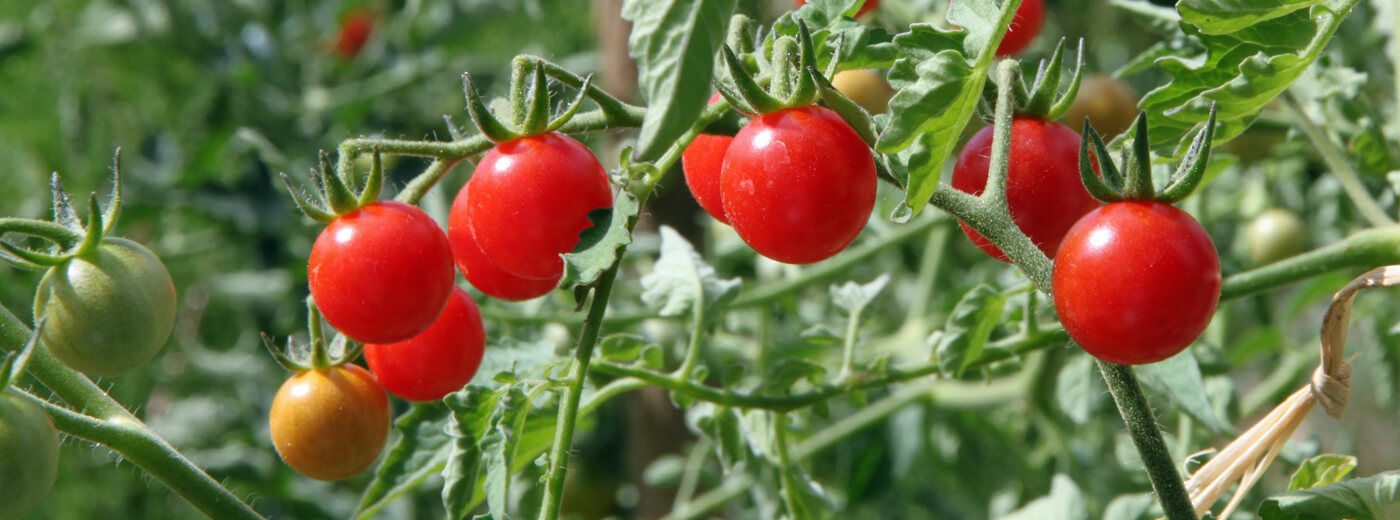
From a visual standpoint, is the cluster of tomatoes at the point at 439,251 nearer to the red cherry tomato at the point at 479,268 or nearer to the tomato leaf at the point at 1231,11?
the red cherry tomato at the point at 479,268

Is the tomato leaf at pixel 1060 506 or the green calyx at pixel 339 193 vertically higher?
the green calyx at pixel 339 193

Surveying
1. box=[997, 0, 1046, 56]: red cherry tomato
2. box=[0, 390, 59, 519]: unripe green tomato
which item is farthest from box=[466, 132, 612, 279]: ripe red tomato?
box=[997, 0, 1046, 56]: red cherry tomato

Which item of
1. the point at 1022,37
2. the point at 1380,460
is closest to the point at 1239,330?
the point at 1380,460

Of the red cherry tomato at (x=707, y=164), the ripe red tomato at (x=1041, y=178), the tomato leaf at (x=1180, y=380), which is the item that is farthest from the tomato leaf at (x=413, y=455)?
the tomato leaf at (x=1180, y=380)

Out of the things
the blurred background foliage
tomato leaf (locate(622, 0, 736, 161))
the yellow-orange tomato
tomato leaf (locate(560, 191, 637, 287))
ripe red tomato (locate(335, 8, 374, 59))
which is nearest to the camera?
tomato leaf (locate(622, 0, 736, 161))

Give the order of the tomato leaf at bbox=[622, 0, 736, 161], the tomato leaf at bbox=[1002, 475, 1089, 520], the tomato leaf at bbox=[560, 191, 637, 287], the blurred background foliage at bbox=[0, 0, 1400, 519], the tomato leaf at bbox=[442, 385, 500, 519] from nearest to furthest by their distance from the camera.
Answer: the tomato leaf at bbox=[622, 0, 736, 161], the tomato leaf at bbox=[560, 191, 637, 287], the tomato leaf at bbox=[442, 385, 500, 519], the tomato leaf at bbox=[1002, 475, 1089, 520], the blurred background foliage at bbox=[0, 0, 1400, 519]

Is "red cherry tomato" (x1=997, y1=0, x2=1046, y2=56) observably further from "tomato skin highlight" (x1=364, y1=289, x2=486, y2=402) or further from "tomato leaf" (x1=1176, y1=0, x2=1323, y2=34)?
"tomato skin highlight" (x1=364, y1=289, x2=486, y2=402)
